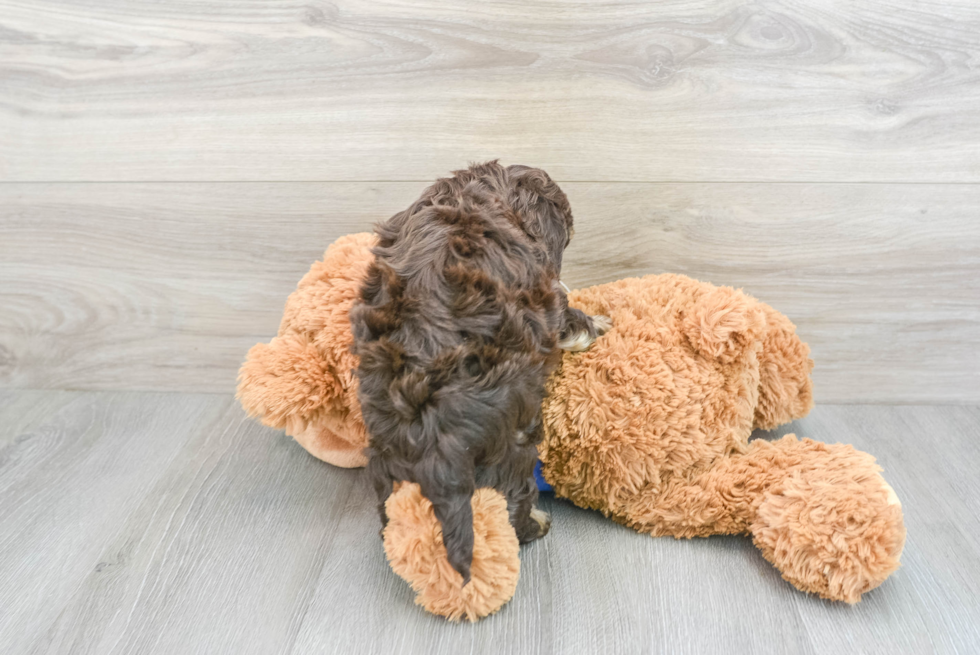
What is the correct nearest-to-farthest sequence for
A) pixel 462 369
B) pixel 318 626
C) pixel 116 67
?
pixel 462 369
pixel 318 626
pixel 116 67

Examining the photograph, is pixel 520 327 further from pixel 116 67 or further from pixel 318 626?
pixel 116 67

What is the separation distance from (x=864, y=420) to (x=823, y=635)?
624 mm

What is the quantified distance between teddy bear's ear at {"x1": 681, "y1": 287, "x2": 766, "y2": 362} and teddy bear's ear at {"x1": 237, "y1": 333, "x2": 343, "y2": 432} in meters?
0.58

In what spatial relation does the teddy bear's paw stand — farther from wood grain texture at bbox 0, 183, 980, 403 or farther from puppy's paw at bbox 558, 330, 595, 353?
wood grain texture at bbox 0, 183, 980, 403

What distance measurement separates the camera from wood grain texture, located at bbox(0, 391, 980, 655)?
0.86 m

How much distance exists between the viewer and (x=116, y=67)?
1244 millimetres

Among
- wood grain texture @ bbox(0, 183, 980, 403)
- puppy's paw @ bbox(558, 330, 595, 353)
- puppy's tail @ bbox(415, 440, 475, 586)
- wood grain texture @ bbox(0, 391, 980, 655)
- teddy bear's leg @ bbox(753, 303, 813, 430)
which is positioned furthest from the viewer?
wood grain texture @ bbox(0, 183, 980, 403)

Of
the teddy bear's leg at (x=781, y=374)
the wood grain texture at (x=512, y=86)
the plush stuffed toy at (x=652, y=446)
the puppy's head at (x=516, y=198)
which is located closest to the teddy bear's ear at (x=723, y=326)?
the plush stuffed toy at (x=652, y=446)

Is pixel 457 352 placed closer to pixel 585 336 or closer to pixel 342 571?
pixel 585 336

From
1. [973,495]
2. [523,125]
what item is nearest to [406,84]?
[523,125]

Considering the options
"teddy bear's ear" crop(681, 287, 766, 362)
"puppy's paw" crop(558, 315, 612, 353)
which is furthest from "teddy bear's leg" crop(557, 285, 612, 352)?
"teddy bear's ear" crop(681, 287, 766, 362)

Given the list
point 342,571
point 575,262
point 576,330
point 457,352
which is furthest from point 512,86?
point 342,571

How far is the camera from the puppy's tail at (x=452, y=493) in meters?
0.75

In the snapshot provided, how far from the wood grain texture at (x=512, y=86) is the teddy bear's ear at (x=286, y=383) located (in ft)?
1.37
